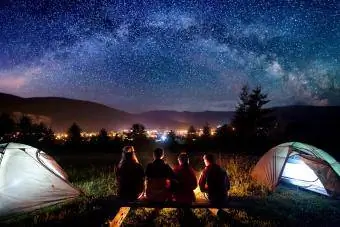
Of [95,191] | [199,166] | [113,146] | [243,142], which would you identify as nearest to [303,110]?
[243,142]

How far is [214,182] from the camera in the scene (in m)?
7.79

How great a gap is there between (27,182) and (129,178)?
2.82m

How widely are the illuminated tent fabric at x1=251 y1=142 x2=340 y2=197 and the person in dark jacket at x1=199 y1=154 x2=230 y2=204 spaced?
13.0ft

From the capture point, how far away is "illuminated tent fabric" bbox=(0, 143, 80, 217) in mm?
8320

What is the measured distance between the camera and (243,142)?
1382 inches

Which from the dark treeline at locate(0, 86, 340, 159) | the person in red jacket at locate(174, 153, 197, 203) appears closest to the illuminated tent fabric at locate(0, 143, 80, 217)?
the person in red jacket at locate(174, 153, 197, 203)

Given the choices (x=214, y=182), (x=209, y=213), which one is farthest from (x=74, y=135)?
(x=214, y=182)

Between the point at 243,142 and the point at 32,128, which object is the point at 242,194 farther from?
the point at 32,128

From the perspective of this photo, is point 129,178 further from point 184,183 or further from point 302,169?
point 302,169

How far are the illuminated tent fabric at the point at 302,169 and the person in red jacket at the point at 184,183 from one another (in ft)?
14.0

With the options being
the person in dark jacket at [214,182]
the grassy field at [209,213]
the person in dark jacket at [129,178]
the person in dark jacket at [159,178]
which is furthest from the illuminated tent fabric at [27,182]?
the person in dark jacket at [214,182]

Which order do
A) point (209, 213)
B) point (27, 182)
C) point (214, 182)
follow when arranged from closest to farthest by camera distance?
1. point (214, 182)
2. point (209, 213)
3. point (27, 182)

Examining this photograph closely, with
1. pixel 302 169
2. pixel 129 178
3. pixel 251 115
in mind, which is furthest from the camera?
pixel 251 115

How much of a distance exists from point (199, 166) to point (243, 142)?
18426 mm
